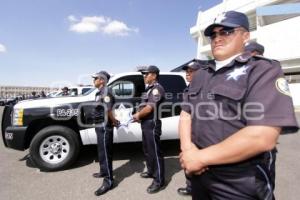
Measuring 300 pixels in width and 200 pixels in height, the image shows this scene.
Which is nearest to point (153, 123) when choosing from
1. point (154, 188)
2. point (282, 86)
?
point (154, 188)

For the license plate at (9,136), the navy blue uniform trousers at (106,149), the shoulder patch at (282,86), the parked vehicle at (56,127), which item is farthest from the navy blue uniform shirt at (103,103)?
the shoulder patch at (282,86)

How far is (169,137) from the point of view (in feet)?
17.8

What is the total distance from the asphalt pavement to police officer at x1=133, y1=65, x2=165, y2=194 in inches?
9.6

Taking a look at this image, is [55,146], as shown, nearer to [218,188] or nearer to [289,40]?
[218,188]

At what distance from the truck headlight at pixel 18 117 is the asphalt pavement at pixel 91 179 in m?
0.90

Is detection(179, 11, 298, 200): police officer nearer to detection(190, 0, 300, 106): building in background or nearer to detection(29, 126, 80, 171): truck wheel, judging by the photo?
detection(29, 126, 80, 171): truck wheel

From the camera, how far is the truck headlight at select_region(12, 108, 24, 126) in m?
4.72

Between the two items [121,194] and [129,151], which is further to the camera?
[129,151]

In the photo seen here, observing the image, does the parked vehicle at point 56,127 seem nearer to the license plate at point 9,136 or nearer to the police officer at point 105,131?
the license plate at point 9,136

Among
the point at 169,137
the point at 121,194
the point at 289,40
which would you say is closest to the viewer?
the point at 121,194

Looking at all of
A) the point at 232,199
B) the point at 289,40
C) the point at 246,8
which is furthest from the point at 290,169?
the point at 246,8

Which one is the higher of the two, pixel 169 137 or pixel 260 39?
pixel 260 39

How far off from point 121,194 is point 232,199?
253 cm

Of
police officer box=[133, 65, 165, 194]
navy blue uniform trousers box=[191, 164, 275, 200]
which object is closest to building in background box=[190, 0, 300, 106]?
police officer box=[133, 65, 165, 194]
